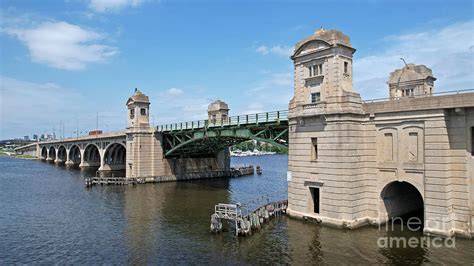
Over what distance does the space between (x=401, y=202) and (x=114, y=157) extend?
9197 centimetres

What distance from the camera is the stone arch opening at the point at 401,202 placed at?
33.2m

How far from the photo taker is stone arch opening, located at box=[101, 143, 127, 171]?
10484 cm

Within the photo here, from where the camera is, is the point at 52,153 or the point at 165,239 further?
the point at 52,153

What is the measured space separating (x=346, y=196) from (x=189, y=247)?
45.5 feet

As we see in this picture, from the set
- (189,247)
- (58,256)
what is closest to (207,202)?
(189,247)

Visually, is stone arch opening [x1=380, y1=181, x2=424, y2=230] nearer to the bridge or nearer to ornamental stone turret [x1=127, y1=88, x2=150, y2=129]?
the bridge

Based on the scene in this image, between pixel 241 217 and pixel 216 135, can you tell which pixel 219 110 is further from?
pixel 241 217

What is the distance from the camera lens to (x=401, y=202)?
34.9 metres

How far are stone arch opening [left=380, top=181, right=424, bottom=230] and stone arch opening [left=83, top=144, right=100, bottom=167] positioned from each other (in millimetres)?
106452

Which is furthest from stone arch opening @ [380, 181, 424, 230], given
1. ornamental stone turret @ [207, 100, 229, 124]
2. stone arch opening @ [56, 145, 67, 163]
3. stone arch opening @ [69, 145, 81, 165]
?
stone arch opening @ [56, 145, 67, 163]

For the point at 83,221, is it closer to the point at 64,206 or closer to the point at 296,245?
the point at 64,206

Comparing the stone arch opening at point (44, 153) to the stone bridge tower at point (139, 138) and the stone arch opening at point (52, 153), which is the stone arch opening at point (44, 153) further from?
the stone bridge tower at point (139, 138)

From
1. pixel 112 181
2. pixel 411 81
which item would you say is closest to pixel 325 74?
pixel 411 81

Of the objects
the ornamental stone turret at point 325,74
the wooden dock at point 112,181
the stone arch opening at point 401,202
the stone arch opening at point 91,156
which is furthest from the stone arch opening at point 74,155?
the stone arch opening at point 401,202
